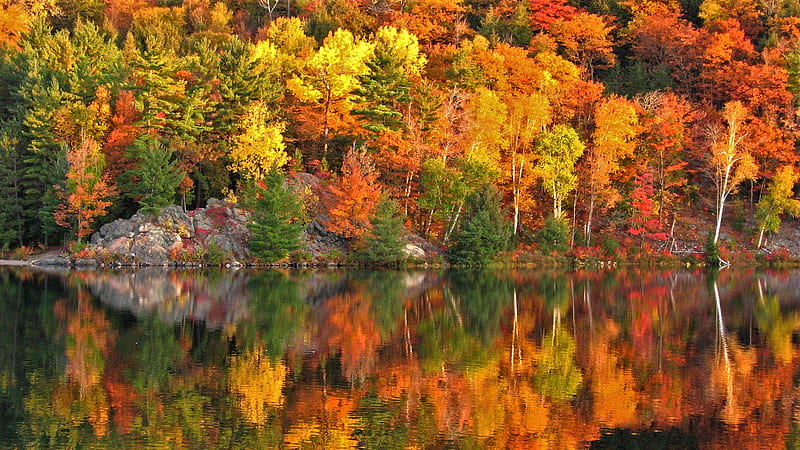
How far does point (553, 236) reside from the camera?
64875mm

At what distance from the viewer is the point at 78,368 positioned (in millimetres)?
23828

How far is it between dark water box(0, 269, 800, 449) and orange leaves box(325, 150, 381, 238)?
1794 cm

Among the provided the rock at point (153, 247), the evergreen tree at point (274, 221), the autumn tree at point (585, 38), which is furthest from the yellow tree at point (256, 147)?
the autumn tree at point (585, 38)

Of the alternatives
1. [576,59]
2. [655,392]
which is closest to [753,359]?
[655,392]

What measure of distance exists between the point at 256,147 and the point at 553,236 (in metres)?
23.4

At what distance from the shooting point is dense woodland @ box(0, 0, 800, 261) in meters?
63.4

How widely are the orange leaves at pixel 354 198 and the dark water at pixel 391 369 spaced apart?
17939 mm

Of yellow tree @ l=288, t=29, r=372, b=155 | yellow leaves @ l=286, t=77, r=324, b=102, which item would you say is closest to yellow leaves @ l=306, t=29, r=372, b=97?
yellow tree @ l=288, t=29, r=372, b=155

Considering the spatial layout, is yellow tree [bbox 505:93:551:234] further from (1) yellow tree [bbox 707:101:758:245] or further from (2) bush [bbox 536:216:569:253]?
(1) yellow tree [bbox 707:101:758:245]

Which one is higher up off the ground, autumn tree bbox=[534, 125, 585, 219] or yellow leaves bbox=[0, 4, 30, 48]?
yellow leaves bbox=[0, 4, 30, 48]

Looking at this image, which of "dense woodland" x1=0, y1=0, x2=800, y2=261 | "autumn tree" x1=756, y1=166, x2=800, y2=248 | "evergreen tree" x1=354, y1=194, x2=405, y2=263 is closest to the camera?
"evergreen tree" x1=354, y1=194, x2=405, y2=263

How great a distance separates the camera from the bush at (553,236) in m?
64.6

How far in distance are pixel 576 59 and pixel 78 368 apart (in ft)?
222

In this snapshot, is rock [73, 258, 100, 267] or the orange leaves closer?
rock [73, 258, 100, 267]
